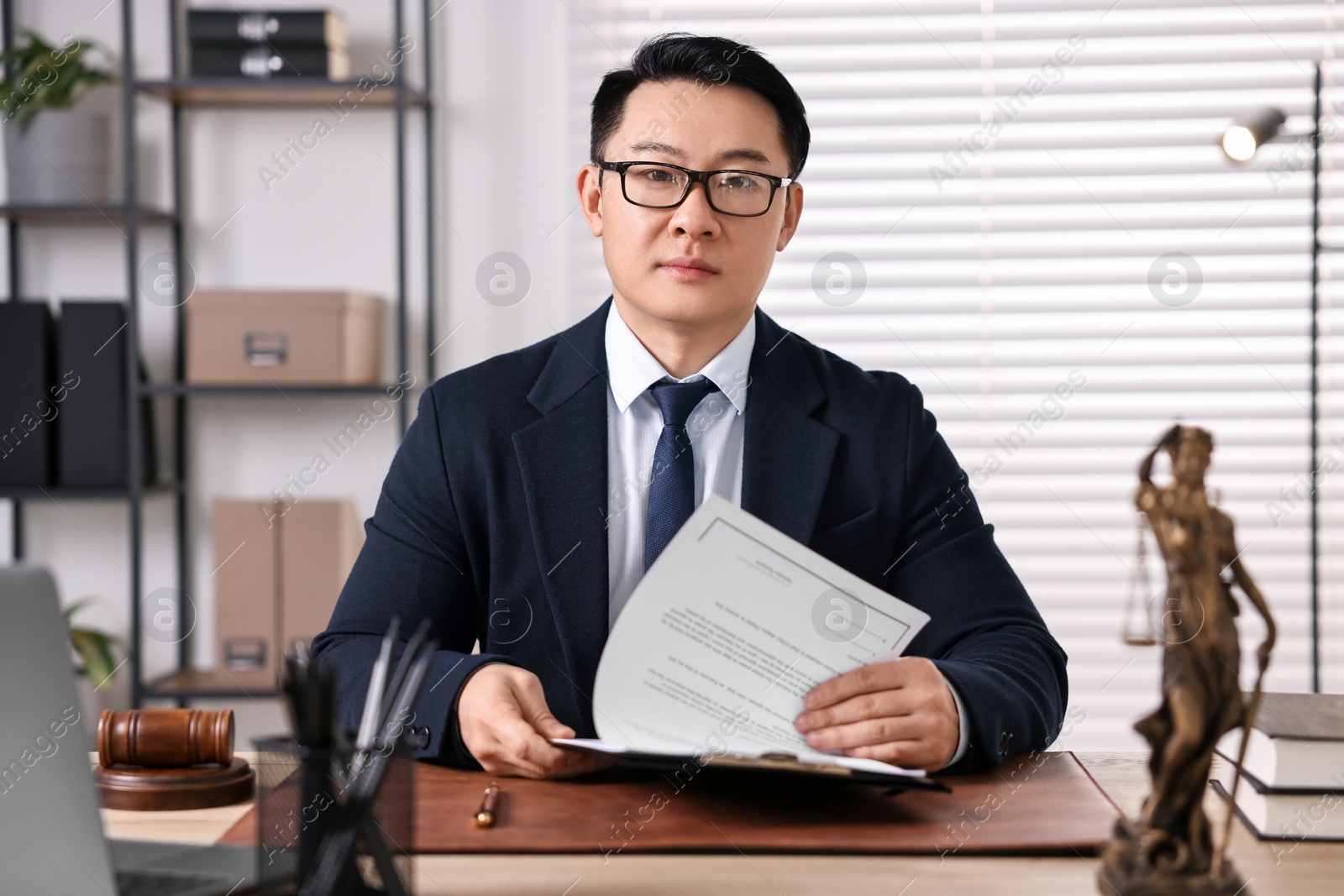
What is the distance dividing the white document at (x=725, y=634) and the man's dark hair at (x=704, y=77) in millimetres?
755

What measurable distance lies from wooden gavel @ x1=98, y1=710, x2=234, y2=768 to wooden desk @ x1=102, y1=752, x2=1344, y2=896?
274mm

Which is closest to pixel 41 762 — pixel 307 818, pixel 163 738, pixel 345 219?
pixel 307 818

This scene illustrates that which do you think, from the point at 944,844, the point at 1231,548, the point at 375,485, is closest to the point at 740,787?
the point at 944,844

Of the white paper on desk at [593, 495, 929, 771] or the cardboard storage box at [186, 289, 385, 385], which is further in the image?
the cardboard storage box at [186, 289, 385, 385]

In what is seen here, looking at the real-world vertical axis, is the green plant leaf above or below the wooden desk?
above

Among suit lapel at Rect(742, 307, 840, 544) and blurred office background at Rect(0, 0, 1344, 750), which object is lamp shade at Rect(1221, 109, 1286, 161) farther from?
suit lapel at Rect(742, 307, 840, 544)

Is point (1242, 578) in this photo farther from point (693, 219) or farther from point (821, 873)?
point (693, 219)

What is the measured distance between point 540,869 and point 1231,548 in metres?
0.51

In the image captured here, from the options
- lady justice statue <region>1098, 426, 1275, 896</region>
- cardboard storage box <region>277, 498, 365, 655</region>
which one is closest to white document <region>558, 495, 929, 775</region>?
lady justice statue <region>1098, 426, 1275, 896</region>

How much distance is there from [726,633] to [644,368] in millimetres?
627

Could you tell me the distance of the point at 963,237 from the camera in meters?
2.77

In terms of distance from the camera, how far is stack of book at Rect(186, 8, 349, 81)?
2555 mm

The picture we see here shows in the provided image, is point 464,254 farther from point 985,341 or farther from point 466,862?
point 466,862

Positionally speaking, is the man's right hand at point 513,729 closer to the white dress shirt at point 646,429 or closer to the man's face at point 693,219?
Answer: the white dress shirt at point 646,429
